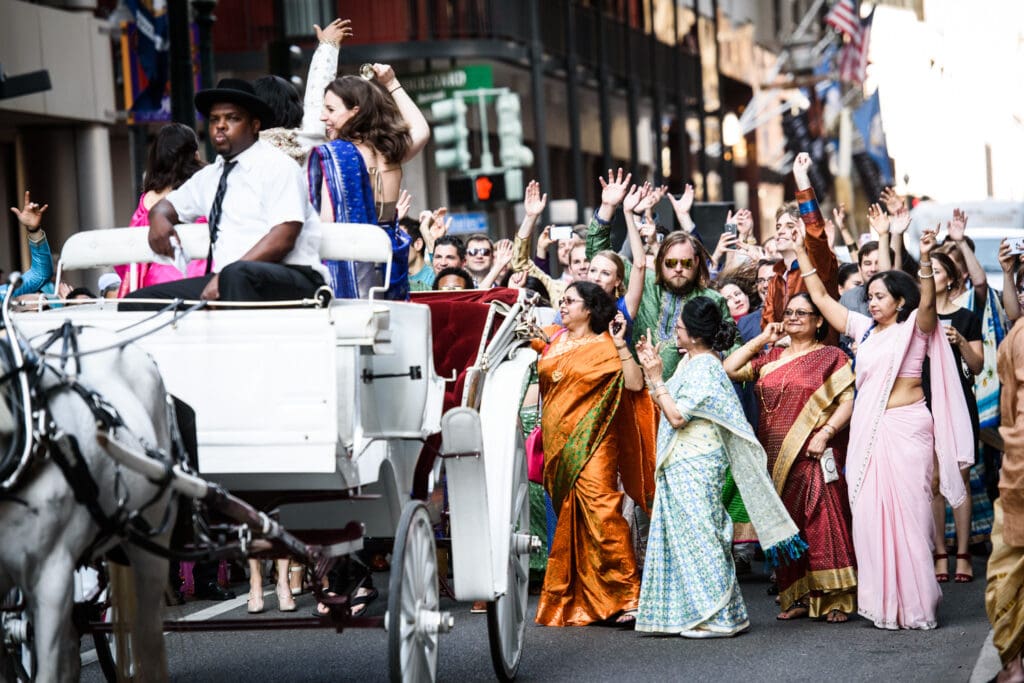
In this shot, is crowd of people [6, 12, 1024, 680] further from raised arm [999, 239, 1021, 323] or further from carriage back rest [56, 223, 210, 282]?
carriage back rest [56, 223, 210, 282]

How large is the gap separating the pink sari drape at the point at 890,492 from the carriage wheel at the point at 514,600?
6.98ft

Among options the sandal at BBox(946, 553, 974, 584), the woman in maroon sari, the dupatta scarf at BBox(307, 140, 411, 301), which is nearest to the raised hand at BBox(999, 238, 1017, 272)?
the woman in maroon sari

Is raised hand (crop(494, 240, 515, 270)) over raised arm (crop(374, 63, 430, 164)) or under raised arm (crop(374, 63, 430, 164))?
under


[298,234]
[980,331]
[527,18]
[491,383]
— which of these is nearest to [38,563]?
[298,234]

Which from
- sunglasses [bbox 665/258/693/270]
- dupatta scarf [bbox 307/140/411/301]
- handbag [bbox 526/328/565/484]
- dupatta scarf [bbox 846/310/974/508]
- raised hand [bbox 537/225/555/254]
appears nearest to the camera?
dupatta scarf [bbox 307/140/411/301]

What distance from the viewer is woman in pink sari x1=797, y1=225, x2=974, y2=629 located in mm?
9680

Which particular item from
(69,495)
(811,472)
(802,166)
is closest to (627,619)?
(811,472)

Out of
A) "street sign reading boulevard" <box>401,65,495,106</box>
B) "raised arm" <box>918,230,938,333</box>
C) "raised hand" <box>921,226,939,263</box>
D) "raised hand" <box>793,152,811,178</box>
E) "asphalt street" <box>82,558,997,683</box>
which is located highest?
"street sign reading boulevard" <box>401,65,495,106</box>

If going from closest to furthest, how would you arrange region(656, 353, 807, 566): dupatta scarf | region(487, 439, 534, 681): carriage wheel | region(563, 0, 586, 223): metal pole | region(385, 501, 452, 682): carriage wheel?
1. region(385, 501, 452, 682): carriage wheel
2. region(487, 439, 534, 681): carriage wheel
3. region(656, 353, 807, 566): dupatta scarf
4. region(563, 0, 586, 223): metal pole

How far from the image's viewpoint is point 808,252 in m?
11.0

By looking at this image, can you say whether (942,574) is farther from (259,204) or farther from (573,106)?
(573,106)

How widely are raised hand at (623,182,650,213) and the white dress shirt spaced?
17.0 feet

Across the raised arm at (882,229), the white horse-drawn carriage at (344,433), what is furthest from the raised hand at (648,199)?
the white horse-drawn carriage at (344,433)

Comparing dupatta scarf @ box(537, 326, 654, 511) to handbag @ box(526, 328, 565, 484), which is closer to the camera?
dupatta scarf @ box(537, 326, 654, 511)
